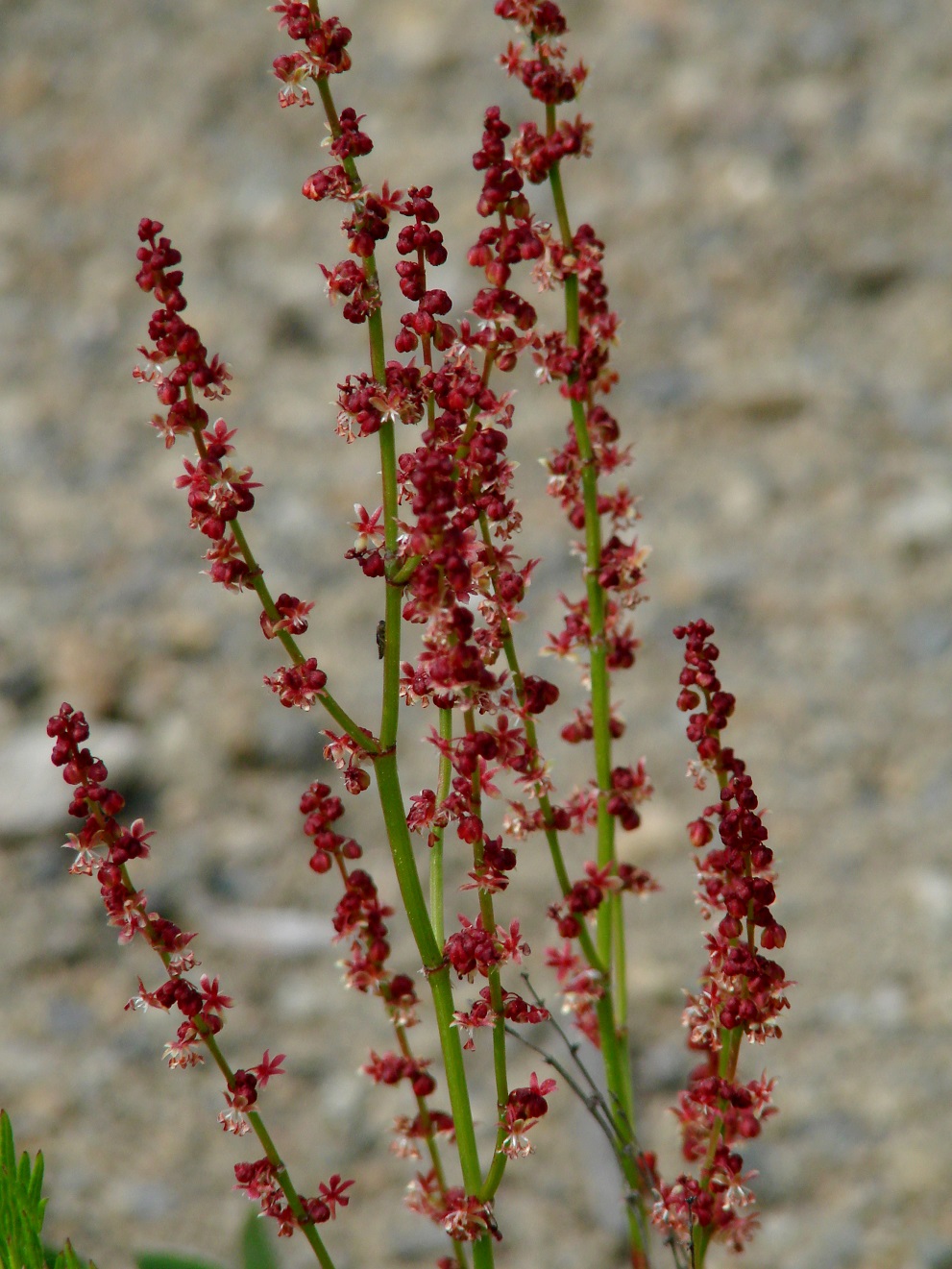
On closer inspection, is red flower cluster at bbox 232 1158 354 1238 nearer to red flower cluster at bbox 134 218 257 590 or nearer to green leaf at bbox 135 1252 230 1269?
green leaf at bbox 135 1252 230 1269

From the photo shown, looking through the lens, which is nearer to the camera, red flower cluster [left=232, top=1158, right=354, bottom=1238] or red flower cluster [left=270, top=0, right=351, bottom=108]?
red flower cluster [left=270, top=0, right=351, bottom=108]

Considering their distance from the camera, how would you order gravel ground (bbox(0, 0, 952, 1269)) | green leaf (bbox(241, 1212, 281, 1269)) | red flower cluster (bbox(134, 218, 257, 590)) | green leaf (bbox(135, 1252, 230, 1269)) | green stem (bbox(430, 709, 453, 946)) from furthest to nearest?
gravel ground (bbox(0, 0, 952, 1269)) → green leaf (bbox(241, 1212, 281, 1269)) → green leaf (bbox(135, 1252, 230, 1269)) → green stem (bbox(430, 709, 453, 946)) → red flower cluster (bbox(134, 218, 257, 590))

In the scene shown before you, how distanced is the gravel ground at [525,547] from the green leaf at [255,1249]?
0.72 metres

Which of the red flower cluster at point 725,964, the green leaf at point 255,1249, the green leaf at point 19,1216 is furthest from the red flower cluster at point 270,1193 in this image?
the green leaf at point 255,1249

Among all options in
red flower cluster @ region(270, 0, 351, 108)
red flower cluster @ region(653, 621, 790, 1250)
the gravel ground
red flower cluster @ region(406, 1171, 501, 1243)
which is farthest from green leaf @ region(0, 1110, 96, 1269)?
the gravel ground

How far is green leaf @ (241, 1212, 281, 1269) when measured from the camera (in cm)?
133

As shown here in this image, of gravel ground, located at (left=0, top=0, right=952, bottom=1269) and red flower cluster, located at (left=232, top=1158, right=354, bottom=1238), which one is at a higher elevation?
gravel ground, located at (left=0, top=0, right=952, bottom=1269)

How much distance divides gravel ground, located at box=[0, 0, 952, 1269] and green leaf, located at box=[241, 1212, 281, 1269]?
0.72m

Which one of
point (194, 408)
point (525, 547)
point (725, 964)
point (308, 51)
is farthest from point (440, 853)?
point (525, 547)

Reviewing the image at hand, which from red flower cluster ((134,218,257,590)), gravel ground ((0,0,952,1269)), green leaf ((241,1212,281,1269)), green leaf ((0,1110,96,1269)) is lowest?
green leaf ((0,1110,96,1269))

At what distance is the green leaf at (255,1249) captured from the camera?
4.37 ft

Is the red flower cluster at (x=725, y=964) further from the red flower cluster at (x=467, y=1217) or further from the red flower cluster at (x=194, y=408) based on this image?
the red flower cluster at (x=194, y=408)

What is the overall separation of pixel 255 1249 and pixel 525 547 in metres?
1.75

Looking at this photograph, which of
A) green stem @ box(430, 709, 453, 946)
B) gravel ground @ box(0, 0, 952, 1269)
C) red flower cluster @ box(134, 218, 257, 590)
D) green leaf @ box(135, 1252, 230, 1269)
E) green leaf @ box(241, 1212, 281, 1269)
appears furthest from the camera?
gravel ground @ box(0, 0, 952, 1269)
